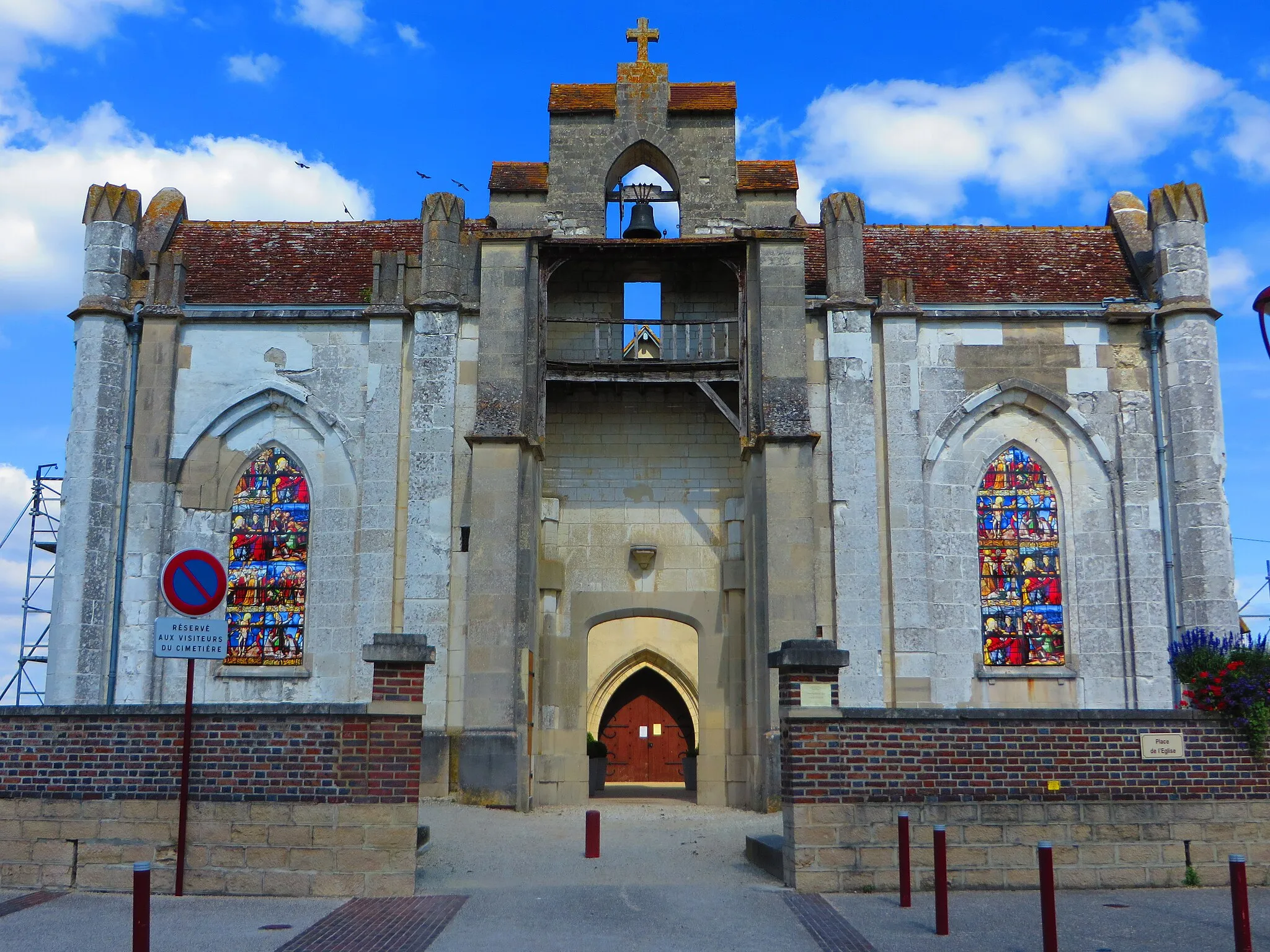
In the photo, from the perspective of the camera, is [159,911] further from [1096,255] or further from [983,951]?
[1096,255]

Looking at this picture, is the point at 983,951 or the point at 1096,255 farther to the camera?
the point at 1096,255

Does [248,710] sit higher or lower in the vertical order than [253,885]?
higher

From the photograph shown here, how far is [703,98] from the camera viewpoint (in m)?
21.3

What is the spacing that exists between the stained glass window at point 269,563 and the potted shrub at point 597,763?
5.30 meters

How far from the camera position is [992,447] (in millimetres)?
20844

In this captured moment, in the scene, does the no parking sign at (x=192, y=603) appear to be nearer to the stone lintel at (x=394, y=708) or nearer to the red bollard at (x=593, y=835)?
the stone lintel at (x=394, y=708)

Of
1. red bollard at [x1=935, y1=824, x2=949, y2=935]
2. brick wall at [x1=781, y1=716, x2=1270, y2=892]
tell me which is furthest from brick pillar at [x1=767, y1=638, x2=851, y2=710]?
red bollard at [x1=935, y1=824, x2=949, y2=935]

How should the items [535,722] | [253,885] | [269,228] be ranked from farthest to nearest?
[269,228] < [535,722] < [253,885]

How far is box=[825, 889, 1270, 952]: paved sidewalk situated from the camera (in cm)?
934

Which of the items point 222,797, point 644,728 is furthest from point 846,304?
point 222,797

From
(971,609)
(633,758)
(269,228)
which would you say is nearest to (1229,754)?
(971,609)

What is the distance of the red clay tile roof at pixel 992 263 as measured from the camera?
71.1 ft

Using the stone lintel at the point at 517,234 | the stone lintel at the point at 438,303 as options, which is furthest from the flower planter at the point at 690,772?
the stone lintel at the point at 517,234

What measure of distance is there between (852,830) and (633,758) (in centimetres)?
1357
